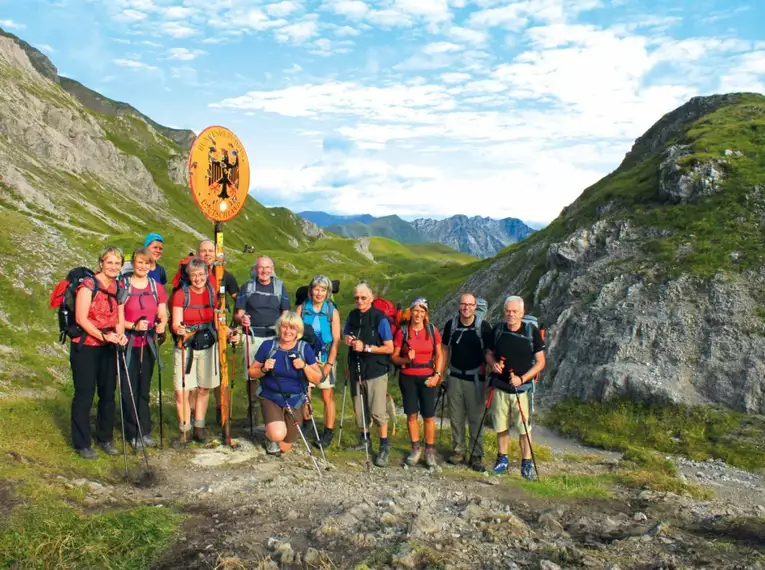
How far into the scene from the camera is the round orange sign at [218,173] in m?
12.2

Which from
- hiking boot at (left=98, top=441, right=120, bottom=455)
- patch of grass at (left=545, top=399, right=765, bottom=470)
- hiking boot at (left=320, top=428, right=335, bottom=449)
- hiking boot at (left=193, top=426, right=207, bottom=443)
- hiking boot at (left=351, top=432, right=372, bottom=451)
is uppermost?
hiking boot at (left=98, top=441, right=120, bottom=455)

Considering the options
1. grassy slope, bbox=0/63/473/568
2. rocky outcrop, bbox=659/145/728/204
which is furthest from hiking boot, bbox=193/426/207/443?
rocky outcrop, bbox=659/145/728/204

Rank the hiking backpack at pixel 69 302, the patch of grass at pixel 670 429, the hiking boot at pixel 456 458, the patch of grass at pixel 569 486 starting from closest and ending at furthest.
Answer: the hiking backpack at pixel 69 302
the patch of grass at pixel 569 486
the hiking boot at pixel 456 458
the patch of grass at pixel 670 429

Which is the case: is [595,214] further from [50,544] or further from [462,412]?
[50,544]

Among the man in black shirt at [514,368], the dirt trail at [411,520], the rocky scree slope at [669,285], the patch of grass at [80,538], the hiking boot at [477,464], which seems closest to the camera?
the patch of grass at [80,538]

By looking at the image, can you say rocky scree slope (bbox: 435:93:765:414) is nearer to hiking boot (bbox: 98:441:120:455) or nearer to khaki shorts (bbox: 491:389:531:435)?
khaki shorts (bbox: 491:389:531:435)

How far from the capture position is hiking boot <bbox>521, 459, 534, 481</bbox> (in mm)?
12579

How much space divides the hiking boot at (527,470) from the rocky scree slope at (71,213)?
1324 centimetres

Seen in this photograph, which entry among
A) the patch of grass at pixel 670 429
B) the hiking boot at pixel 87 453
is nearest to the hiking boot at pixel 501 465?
the patch of grass at pixel 670 429

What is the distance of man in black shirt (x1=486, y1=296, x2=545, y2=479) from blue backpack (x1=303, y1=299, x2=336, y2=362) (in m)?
3.51

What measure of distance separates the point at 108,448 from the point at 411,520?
6.64 meters

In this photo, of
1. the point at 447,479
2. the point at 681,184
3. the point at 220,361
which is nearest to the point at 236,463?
the point at 220,361

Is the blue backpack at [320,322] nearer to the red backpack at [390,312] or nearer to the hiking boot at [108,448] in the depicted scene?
the red backpack at [390,312]

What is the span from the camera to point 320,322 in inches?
495
